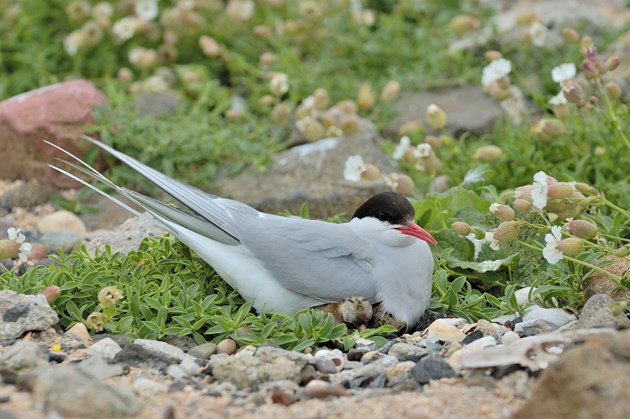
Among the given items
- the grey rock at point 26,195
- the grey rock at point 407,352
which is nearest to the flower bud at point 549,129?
the grey rock at point 407,352

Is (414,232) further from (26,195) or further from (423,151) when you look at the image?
(26,195)

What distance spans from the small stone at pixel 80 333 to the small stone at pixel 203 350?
0.35 meters

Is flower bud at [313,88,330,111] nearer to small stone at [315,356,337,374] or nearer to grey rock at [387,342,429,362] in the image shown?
grey rock at [387,342,429,362]

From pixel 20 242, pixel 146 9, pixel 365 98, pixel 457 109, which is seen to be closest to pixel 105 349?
pixel 20 242

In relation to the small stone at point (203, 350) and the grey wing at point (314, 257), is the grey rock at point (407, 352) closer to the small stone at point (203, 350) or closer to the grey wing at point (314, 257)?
the grey wing at point (314, 257)

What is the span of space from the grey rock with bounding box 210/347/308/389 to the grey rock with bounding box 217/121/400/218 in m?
1.89

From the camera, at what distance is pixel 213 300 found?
12.3 ft

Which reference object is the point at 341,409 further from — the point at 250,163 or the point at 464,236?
the point at 250,163

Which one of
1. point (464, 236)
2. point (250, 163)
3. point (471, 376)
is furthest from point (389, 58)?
point (471, 376)

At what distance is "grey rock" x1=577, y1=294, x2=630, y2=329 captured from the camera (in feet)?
10.7

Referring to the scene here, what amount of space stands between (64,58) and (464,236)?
12.4 ft

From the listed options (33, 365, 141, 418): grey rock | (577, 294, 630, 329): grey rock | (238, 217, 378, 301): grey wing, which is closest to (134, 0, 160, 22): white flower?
(238, 217, 378, 301): grey wing

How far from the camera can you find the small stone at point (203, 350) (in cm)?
346

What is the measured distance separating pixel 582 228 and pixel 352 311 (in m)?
0.84
